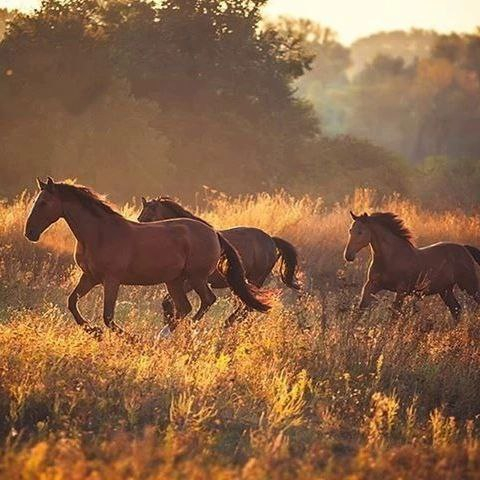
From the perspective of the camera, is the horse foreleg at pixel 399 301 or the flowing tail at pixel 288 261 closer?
the horse foreleg at pixel 399 301

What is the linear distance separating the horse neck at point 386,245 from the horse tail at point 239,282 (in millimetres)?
2687

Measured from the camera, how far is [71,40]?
30.4 m

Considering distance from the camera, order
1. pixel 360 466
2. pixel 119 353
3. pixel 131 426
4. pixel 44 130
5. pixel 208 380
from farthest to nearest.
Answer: pixel 44 130
pixel 119 353
pixel 208 380
pixel 131 426
pixel 360 466

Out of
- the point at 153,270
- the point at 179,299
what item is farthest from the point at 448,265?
the point at 153,270

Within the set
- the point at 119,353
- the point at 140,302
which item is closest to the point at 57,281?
the point at 140,302

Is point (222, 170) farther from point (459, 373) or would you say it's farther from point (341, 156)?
point (459, 373)

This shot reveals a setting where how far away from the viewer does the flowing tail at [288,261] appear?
1366cm

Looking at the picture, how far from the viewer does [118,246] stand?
34.2 ft

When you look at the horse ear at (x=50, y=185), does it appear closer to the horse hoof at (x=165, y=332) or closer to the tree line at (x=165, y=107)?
the horse hoof at (x=165, y=332)

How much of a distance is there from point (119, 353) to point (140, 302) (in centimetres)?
544

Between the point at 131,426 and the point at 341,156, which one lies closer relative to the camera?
the point at 131,426

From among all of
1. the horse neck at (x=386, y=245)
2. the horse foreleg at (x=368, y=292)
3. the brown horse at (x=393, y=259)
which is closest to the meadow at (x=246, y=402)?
the horse foreleg at (x=368, y=292)

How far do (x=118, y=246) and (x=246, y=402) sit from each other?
2808 millimetres

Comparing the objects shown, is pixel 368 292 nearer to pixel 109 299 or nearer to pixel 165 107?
pixel 109 299
